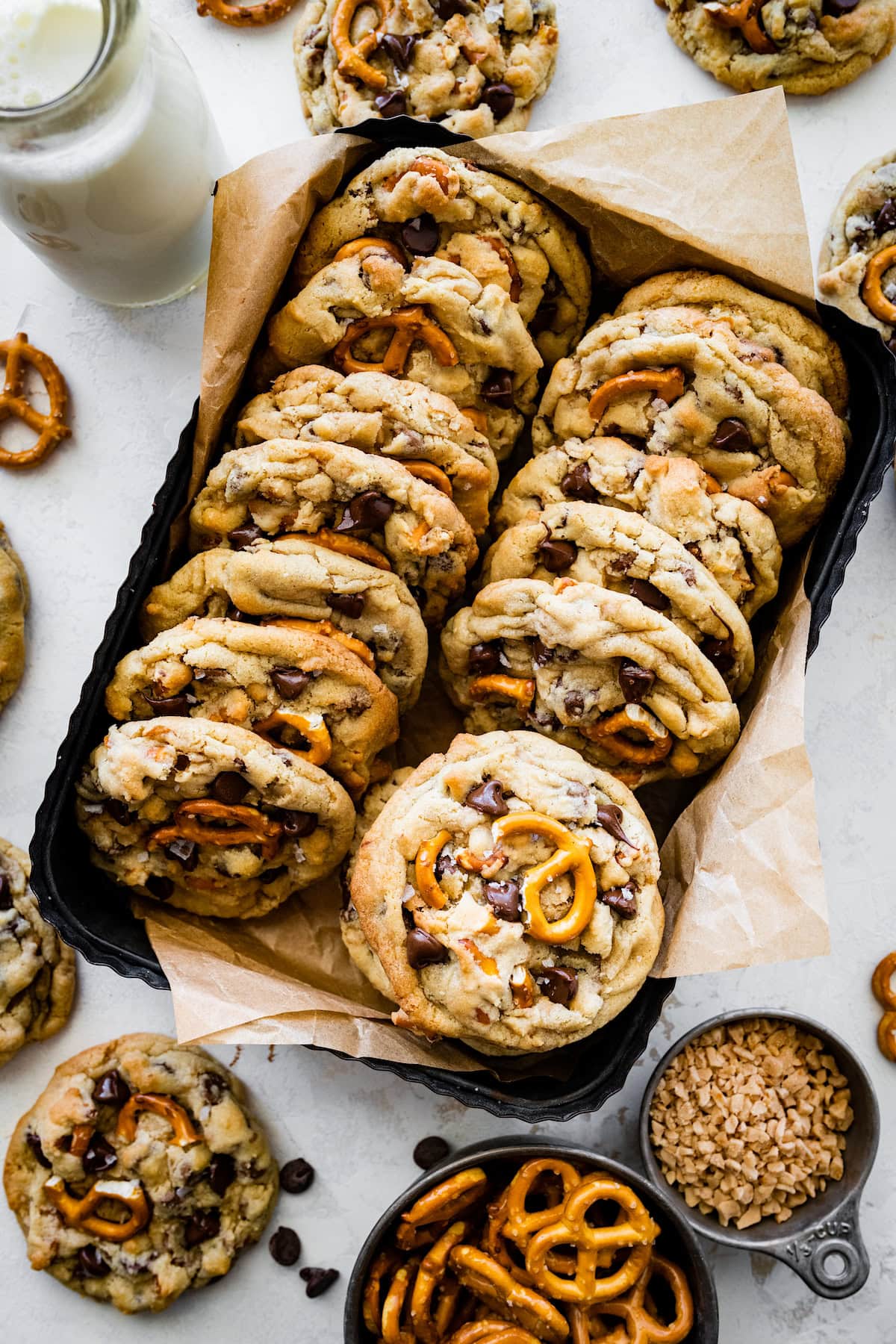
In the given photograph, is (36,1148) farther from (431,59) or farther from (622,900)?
Result: (431,59)

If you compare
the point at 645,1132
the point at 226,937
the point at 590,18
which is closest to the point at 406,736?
the point at 226,937

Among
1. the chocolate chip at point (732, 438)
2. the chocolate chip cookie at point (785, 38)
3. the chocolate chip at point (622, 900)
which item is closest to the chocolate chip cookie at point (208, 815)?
the chocolate chip at point (622, 900)

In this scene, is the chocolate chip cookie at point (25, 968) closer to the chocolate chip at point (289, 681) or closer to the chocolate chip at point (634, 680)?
the chocolate chip at point (289, 681)

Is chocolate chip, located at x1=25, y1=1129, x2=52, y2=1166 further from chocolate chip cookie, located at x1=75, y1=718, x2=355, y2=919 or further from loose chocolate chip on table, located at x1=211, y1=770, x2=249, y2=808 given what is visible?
loose chocolate chip on table, located at x1=211, y1=770, x2=249, y2=808

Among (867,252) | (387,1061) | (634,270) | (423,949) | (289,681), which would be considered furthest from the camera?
(867,252)

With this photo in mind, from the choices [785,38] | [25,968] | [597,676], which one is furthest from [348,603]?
[785,38]

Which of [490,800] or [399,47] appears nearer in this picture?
[490,800]

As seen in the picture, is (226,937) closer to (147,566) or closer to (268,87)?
(147,566)
